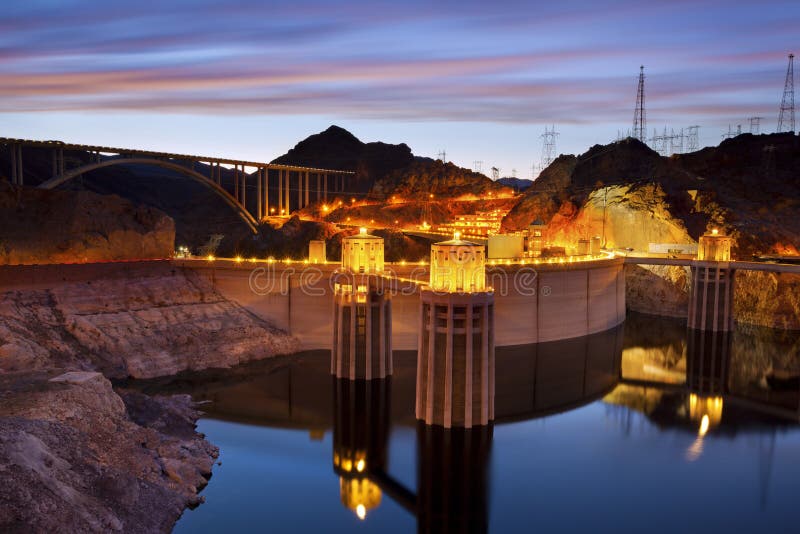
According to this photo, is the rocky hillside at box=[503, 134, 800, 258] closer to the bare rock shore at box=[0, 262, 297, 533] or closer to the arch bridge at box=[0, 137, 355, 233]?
the arch bridge at box=[0, 137, 355, 233]

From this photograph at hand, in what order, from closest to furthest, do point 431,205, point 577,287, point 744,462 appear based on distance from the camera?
point 744,462 < point 577,287 < point 431,205

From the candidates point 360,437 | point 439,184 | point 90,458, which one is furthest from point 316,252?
point 439,184

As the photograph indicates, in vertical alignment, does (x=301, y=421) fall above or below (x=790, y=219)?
below

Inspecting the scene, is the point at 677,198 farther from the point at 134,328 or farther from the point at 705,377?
the point at 134,328

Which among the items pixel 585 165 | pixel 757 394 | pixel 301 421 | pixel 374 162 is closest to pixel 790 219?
pixel 585 165

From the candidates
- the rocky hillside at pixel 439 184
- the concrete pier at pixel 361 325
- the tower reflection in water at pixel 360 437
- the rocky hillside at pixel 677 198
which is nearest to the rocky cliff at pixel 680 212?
the rocky hillside at pixel 677 198

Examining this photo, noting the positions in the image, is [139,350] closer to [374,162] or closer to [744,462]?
[744,462]

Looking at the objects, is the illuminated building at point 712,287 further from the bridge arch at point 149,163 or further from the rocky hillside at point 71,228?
the bridge arch at point 149,163

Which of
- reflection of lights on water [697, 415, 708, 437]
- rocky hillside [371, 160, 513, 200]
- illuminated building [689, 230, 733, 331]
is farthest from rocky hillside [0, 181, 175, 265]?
rocky hillside [371, 160, 513, 200]
